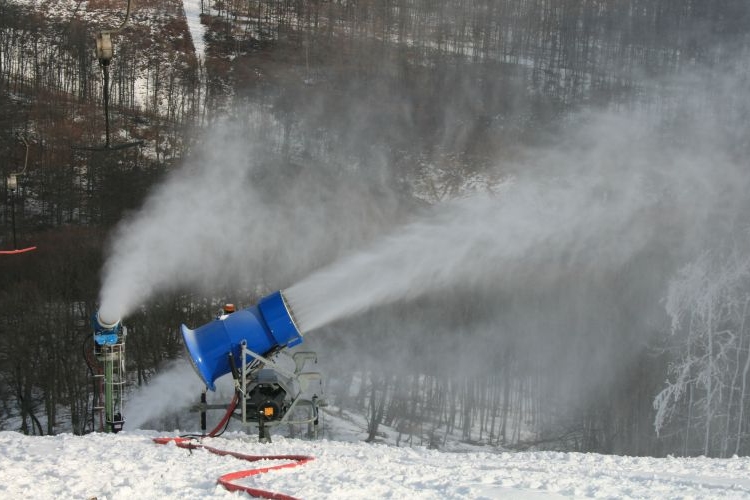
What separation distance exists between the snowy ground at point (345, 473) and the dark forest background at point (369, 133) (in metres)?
9.40

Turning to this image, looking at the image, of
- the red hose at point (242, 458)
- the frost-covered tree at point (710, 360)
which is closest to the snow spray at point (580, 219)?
the frost-covered tree at point (710, 360)

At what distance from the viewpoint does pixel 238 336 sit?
13688 mm

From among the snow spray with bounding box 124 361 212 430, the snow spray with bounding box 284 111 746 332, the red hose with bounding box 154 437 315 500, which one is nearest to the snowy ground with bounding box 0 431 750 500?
the red hose with bounding box 154 437 315 500

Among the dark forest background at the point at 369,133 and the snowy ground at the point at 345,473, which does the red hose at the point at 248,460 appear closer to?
the snowy ground at the point at 345,473

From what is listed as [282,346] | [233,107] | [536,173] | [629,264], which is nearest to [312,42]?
[233,107]

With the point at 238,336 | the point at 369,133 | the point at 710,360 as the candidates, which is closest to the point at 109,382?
the point at 238,336

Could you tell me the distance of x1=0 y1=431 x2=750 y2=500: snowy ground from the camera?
28.3 ft

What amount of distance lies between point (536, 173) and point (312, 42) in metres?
40.1

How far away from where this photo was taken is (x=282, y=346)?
13992 millimetres

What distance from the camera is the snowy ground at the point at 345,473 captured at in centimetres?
863

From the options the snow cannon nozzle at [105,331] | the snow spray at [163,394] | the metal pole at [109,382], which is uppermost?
the snow cannon nozzle at [105,331]

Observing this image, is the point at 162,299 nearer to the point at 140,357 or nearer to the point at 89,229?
the point at 140,357

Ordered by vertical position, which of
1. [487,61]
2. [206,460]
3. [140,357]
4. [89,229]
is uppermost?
[487,61]

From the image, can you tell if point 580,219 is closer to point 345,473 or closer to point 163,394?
point 163,394
